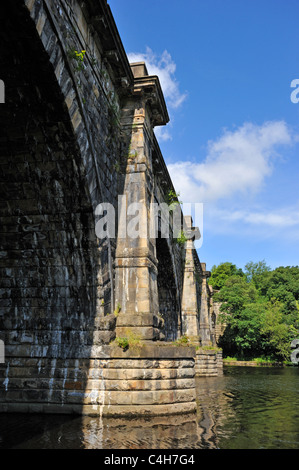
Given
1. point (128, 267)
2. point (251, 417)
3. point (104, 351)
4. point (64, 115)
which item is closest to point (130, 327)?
point (104, 351)

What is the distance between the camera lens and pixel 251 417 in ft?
28.0

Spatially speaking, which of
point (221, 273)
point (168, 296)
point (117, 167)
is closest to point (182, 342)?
point (117, 167)

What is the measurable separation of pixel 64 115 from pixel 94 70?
1.97m

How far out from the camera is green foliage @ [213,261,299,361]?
41031mm

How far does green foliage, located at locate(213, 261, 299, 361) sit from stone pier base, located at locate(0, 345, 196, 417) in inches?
1389

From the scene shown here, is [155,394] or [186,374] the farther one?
[186,374]

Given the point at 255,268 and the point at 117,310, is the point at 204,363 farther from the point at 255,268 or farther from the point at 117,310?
the point at 255,268

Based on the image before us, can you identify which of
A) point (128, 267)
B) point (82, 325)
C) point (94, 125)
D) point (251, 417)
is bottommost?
point (251, 417)

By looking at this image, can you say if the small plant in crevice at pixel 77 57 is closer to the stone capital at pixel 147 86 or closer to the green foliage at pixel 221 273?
the stone capital at pixel 147 86

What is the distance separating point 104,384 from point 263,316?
124 ft

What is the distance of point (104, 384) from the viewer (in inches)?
303

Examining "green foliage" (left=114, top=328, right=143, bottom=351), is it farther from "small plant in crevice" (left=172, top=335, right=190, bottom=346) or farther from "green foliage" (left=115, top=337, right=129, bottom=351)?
"small plant in crevice" (left=172, top=335, right=190, bottom=346)
